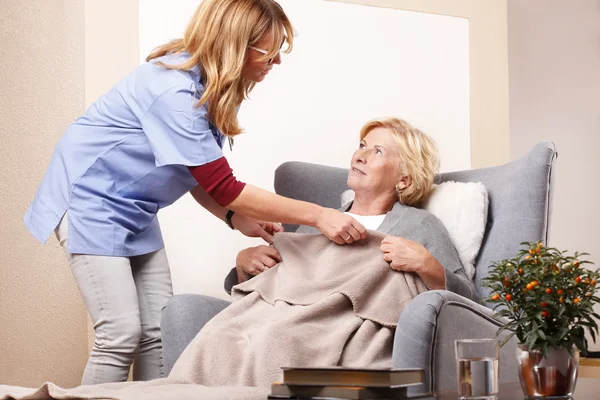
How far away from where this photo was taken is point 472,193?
85.9 inches

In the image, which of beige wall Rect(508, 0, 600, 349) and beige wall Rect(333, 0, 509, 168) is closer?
beige wall Rect(333, 0, 509, 168)

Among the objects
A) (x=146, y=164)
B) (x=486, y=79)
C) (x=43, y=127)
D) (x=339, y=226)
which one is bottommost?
(x=339, y=226)

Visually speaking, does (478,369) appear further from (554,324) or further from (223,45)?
(223,45)

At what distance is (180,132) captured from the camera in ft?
6.09

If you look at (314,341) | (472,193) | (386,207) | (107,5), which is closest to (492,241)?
(472,193)

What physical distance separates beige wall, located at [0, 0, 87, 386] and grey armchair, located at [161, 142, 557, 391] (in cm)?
83

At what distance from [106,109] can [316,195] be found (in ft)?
2.66

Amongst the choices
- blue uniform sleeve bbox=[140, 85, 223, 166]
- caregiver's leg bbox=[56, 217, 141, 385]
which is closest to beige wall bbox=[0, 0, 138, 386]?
caregiver's leg bbox=[56, 217, 141, 385]

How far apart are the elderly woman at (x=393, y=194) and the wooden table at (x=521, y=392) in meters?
0.65

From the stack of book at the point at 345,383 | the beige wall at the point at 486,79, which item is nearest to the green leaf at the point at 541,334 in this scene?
the stack of book at the point at 345,383

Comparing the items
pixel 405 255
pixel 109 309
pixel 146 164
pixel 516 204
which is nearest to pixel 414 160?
pixel 516 204

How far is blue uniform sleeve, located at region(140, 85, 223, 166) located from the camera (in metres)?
1.86

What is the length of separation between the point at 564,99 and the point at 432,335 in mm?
3774

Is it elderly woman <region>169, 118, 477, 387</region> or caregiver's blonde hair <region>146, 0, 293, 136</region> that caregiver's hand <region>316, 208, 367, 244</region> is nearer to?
elderly woman <region>169, 118, 477, 387</region>
